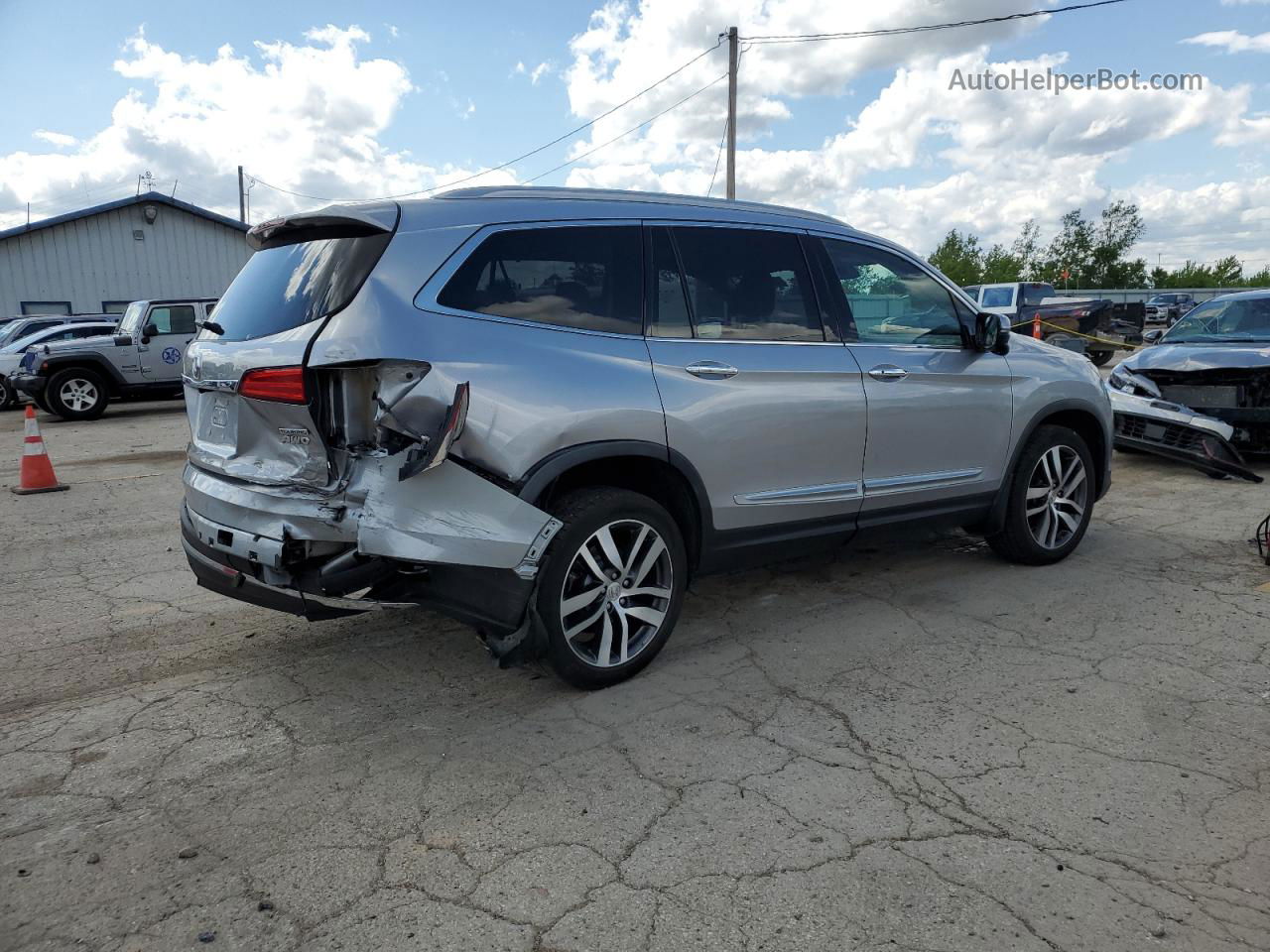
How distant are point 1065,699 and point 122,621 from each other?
453 cm

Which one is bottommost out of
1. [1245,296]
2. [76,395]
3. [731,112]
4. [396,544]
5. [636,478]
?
[76,395]

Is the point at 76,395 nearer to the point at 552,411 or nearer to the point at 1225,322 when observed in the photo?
the point at 552,411

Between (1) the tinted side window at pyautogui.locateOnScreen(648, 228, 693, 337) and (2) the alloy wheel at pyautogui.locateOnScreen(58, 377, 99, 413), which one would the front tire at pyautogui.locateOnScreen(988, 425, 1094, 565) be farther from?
(2) the alloy wheel at pyautogui.locateOnScreen(58, 377, 99, 413)

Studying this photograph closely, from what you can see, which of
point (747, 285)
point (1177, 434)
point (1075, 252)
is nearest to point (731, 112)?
point (1177, 434)

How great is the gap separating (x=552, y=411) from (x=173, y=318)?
47.9ft

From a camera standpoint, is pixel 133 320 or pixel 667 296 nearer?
pixel 667 296

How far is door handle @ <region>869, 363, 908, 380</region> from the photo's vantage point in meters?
4.52

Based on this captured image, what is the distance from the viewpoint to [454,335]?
328 centimetres

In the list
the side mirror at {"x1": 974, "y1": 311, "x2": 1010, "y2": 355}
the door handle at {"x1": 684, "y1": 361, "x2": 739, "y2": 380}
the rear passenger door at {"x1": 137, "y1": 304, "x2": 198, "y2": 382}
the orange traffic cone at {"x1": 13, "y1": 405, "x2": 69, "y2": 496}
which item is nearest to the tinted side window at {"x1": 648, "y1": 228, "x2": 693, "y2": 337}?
the door handle at {"x1": 684, "y1": 361, "x2": 739, "y2": 380}

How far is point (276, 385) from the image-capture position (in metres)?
3.32

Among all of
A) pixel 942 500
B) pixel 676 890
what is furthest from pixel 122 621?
pixel 942 500

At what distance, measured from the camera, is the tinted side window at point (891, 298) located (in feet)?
15.2

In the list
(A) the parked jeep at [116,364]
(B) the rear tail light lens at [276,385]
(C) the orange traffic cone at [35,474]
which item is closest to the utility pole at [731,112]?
(A) the parked jeep at [116,364]

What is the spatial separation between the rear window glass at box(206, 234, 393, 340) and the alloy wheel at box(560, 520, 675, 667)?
4.30ft
